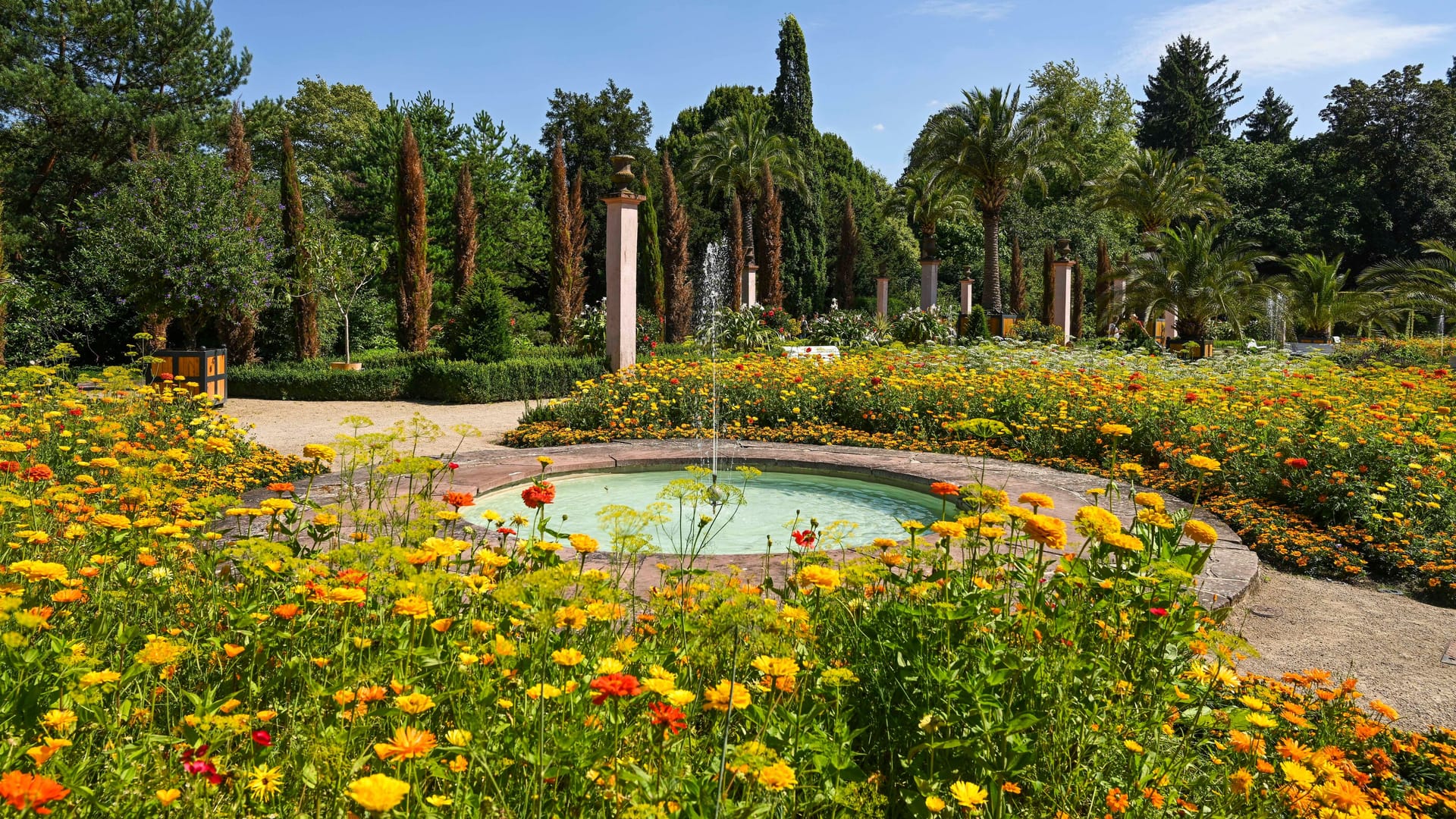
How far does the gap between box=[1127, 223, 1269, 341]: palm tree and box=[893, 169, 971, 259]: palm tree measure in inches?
204

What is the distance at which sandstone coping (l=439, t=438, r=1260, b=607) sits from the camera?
558cm

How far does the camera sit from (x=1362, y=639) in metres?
3.68

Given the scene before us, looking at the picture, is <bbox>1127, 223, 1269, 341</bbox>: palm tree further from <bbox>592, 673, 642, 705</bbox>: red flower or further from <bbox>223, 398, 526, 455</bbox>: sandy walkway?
<bbox>592, 673, 642, 705</bbox>: red flower

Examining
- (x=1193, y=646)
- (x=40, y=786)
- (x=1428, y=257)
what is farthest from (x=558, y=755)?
(x=1428, y=257)

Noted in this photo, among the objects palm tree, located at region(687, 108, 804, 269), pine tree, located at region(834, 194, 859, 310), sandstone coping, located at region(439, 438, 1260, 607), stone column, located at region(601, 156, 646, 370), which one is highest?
palm tree, located at region(687, 108, 804, 269)

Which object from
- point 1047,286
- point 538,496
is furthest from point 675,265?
point 538,496

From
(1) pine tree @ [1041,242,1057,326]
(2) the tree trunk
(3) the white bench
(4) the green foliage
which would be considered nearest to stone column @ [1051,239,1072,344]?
(2) the tree trunk

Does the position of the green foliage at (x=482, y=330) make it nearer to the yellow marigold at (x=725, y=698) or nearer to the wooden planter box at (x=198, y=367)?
the wooden planter box at (x=198, y=367)

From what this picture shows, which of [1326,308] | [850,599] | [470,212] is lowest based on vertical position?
[850,599]

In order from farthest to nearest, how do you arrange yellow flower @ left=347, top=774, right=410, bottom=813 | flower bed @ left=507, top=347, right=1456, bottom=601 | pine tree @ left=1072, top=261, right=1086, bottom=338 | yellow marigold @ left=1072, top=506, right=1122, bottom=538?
pine tree @ left=1072, top=261, right=1086, bottom=338 < flower bed @ left=507, top=347, right=1456, bottom=601 < yellow marigold @ left=1072, top=506, right=1122, bottom=538 < yellow flower @ left=347, top=774, right=410, bottom=813

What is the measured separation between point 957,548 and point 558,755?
3175 millimetres

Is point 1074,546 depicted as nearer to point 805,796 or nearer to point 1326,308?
point 805,796

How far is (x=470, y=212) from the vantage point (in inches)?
768

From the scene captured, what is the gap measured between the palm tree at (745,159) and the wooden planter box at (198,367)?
61.1 ft
